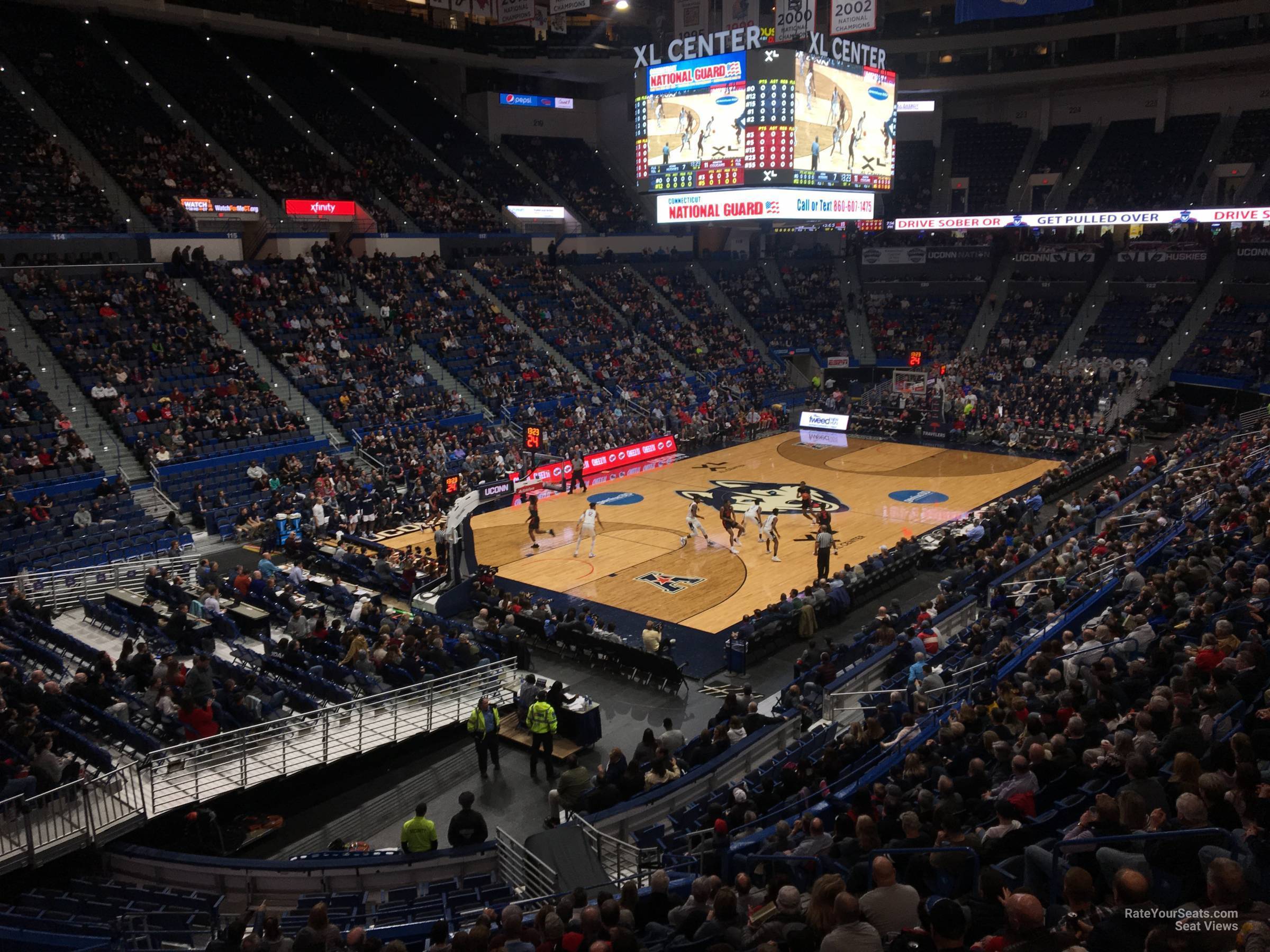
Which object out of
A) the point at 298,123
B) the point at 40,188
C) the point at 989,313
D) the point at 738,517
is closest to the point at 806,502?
the point at 738,517

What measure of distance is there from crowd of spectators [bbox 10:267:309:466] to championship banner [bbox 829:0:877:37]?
1940cm

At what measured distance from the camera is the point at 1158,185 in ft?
150

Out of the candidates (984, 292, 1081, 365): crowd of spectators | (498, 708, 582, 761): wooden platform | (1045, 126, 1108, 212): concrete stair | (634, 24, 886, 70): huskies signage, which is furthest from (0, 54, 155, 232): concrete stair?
(1045, 126, 1108, 212): concrete stair

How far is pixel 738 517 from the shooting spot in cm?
2717

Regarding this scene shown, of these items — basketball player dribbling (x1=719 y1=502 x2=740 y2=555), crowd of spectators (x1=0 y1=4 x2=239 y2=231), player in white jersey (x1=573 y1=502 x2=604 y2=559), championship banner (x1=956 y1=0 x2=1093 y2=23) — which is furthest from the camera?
crowd of spectators (x1=0 y1=4 x2=239 y2=231)

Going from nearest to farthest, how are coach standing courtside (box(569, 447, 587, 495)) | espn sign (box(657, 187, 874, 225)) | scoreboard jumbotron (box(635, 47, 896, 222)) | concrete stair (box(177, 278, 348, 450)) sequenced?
scoreboard jumbotron (box(635, 47, 896, 222)) → espn sign (box(657, 187, 874, 225)) → coach standing courtside (box(569, 447, 587, 495)) → concrete stair (box(177, 278, 348, 450))

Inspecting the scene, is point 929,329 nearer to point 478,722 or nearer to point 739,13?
point 739,13

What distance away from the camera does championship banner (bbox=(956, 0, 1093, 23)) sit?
28.0 meters

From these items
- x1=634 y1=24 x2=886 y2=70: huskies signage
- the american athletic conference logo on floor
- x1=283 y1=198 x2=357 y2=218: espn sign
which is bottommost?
the american athletic conference logo on floor

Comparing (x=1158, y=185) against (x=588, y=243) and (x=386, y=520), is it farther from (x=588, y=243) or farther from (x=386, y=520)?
(x=386, y=520)

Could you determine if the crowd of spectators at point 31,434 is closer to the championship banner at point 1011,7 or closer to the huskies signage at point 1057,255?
the championship banner at point 1011,7

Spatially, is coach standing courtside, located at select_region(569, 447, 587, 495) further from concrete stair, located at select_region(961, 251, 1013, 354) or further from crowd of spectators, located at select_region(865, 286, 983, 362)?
concrete stair, located at select_region(961, 251, 1013, 354)

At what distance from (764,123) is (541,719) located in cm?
1896

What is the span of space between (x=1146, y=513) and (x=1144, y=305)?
95.5 ft
